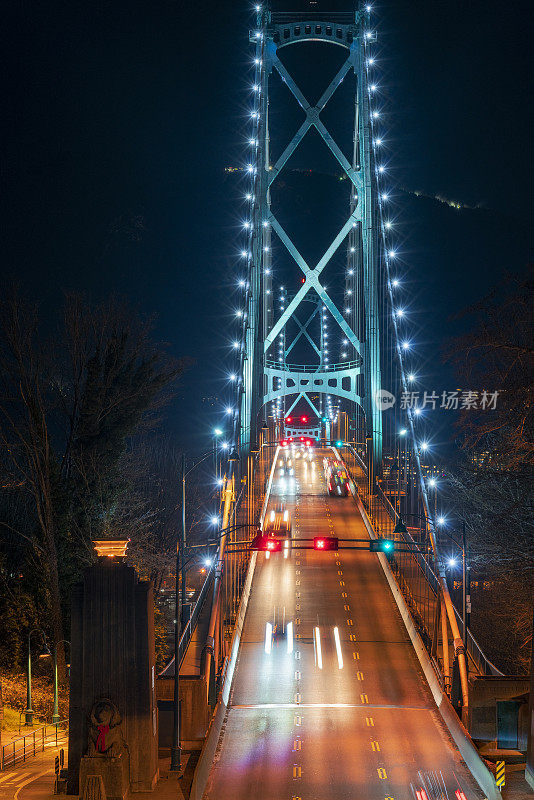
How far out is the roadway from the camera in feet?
59.4

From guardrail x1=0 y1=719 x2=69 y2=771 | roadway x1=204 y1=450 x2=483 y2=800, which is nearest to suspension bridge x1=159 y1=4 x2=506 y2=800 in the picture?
roadway x1=204 y1=450 x2=483 y2=800

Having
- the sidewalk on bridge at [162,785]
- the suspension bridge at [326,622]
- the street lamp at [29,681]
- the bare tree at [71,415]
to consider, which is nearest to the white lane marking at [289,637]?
the suspension bridge at [326,622]

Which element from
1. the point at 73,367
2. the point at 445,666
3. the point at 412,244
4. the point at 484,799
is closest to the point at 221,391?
the point at 412,244

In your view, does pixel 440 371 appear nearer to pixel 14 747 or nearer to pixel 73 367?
pixel 73 367

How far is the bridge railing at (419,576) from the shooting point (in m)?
26.5

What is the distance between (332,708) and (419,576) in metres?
17.5

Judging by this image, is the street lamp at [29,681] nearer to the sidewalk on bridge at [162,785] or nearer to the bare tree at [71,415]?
the bare tree at [71,415]

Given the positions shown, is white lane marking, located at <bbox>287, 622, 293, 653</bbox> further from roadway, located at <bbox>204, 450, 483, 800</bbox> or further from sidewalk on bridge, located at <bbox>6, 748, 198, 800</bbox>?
sidewalk on bridge, located at <bbox>6, 748, 198, 800</bbox>

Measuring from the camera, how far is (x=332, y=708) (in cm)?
2308

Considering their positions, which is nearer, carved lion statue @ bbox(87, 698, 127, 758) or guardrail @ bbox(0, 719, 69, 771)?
carved lion statue @ bbox(87, 698, 127, 758)

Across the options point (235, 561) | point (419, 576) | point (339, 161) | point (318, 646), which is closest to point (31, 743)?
point (318, 646)

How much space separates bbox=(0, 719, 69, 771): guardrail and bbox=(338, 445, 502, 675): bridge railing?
1190cm

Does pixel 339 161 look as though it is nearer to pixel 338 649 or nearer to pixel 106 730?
pixel 338 649

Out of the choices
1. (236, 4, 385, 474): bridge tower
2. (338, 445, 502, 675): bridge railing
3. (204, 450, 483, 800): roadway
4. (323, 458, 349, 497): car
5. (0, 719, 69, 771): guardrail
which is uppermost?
(236, 4, 385, 474): bridge tower
